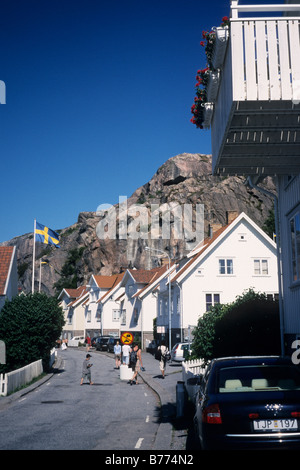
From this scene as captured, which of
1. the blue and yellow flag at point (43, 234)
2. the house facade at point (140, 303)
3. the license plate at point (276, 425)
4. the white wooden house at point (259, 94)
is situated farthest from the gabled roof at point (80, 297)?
the license plate at point (276, 425)

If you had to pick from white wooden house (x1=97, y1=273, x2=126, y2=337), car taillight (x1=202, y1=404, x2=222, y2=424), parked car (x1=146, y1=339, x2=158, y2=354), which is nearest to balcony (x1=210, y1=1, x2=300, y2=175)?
car taillight (x1=202, y1=404, x2=222, y2=424)

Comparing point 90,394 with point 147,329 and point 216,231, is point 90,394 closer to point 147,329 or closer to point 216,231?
point 216,231

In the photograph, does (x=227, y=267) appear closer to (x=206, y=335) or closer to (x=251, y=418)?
(x=206, y=335)

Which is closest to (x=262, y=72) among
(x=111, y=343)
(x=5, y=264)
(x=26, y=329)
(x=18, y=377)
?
(x=18, y=377)

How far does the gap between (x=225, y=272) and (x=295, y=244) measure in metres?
27.5

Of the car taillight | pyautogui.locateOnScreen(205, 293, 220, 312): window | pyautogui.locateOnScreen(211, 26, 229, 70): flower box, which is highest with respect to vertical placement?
pyautogui.locateOnScreen(211, 26, 229, 70): flower box

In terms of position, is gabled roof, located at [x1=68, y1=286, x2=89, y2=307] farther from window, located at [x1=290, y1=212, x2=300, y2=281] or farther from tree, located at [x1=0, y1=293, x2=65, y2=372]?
window, located at [x1=290, y1=212, x2=300, y2=281]

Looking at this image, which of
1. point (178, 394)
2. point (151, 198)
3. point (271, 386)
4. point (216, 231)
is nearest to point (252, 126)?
point (271, 386)

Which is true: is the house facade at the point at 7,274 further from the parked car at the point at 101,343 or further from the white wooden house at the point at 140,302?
the parked car at the point at 101,343

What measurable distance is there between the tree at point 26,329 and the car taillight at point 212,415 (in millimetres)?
21457

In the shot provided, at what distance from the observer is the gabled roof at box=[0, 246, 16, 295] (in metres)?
29.8

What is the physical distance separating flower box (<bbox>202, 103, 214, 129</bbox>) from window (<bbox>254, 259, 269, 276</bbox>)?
29506 millimetres

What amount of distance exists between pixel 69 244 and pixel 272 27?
113644 millimetres

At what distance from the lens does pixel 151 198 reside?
104875 mm
